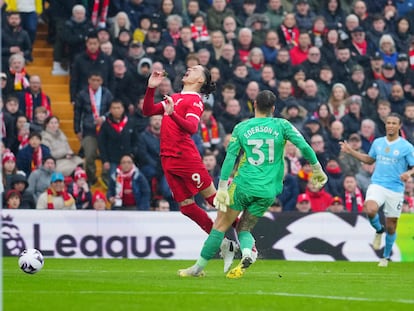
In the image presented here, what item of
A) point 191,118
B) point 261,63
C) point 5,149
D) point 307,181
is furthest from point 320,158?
point 191,118

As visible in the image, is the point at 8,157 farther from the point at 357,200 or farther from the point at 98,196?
the point at 357,200

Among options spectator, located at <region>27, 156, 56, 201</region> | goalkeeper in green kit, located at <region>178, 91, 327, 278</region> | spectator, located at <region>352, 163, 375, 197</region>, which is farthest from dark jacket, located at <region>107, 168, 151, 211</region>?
goalkeeper in green kit, located at <region>178, 91, 327, 278</region>

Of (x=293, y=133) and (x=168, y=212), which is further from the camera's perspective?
(x=168, y=212)

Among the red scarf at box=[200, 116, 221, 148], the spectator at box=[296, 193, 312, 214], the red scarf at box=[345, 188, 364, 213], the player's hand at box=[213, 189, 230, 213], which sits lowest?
the red scarf at box=[345, 188, 364, 213]

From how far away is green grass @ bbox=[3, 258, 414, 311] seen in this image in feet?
37.7

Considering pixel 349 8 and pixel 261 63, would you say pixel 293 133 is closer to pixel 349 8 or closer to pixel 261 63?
pixel 261 63

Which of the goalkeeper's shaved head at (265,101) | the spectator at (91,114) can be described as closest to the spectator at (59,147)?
the spectator at (91,114)

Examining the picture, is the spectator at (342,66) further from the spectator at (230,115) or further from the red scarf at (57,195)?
the red scarf at (57,195)

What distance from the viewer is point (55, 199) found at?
892 inches

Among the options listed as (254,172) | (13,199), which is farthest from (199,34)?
(254,172)

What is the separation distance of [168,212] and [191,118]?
7.06 meters

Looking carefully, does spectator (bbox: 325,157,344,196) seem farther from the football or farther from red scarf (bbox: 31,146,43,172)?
the football

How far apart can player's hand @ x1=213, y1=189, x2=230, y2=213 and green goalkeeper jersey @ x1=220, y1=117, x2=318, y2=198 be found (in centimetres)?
23

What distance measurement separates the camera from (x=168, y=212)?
22000 millimetres
